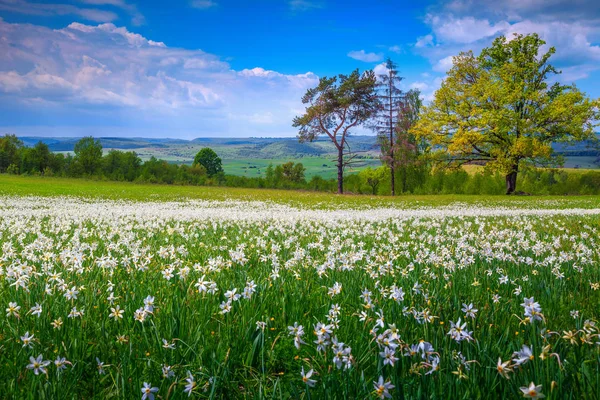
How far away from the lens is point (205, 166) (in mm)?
109750

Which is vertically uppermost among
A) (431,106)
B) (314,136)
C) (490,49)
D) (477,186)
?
(490,49)

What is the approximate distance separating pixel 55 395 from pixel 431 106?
49.3m

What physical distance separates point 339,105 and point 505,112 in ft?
55.0

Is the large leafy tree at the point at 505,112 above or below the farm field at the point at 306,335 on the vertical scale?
above

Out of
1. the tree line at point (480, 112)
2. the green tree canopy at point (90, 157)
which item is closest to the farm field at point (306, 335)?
the tree line at point (480, 112)

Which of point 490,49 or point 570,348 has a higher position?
point 490,49

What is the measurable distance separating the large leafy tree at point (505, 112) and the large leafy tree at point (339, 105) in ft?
21.2

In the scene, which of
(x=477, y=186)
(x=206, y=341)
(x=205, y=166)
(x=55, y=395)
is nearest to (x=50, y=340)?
(x=55, y=395)

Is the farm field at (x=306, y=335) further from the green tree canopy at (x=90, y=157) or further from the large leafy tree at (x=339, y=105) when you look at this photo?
the green tree canopy at (x=90, y=157)

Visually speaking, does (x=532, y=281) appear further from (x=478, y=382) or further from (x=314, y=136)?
(x=314, y=136)

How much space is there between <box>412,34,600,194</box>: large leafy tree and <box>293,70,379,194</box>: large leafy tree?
645 cm

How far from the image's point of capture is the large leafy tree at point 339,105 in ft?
141

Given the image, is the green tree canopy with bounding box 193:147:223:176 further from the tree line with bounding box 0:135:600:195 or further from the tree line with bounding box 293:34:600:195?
the tree line with bounding box 293:34:600:195

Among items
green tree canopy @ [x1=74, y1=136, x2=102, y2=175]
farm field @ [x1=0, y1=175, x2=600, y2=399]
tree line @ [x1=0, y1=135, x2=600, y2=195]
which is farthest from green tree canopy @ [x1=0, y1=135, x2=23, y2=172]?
farm field @ [x1=0, y1=175, x2=600, y2=399]
